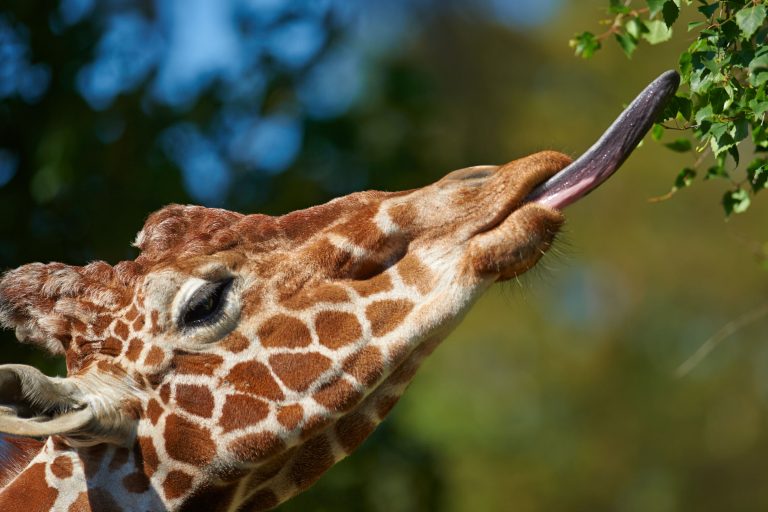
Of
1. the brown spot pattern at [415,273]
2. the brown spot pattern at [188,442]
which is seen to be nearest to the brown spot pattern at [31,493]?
the brown spot pattern at [188,442]

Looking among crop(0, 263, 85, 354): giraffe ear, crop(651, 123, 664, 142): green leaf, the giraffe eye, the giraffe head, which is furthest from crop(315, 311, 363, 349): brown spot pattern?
crop(651, 123, 664, 142): green leaf

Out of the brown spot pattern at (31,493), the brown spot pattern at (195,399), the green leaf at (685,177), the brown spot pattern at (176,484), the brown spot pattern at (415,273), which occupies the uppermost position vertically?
the green leaf at (685,177)

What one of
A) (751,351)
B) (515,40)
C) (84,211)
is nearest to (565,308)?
(751,351)

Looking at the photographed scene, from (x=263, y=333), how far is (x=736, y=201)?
1860mm

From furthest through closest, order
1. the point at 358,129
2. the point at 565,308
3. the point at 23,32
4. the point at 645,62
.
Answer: the point at 565,308 → the point at 645,62 → the point at 358,129 → the point at 23,32

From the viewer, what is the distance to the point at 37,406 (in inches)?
145

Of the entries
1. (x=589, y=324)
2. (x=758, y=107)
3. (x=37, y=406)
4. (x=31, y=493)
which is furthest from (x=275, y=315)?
(x=589, y=324)

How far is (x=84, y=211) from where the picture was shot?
10273mm

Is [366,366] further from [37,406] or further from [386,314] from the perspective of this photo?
[37,406]

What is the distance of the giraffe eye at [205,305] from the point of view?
13.1 ft

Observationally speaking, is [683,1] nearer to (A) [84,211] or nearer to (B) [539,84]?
(A) [84,211]

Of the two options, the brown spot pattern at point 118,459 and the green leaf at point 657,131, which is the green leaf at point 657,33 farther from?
the brown spot pattern at point 118,459

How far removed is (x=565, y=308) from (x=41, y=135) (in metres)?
18.6

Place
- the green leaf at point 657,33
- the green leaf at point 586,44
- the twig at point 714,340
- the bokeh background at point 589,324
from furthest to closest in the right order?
the bokeh background at point 589,324, the twig at point 714,340, the green leaf at point 586,44, the green leaf at point 657,33
